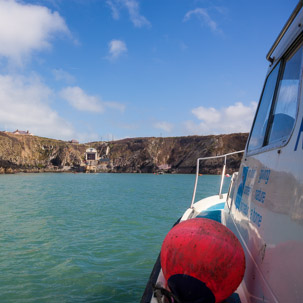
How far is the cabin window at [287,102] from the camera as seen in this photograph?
2.34 m

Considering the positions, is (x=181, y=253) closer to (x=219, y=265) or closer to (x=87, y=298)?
(x=219, y=265)

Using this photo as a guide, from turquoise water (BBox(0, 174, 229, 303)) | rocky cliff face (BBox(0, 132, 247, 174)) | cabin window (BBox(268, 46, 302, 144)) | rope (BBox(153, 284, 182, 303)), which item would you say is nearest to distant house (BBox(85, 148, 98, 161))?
rocky cliff face (BBox(0, 132, 247, 174))

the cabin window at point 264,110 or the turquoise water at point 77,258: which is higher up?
the cabin window at point 264,110

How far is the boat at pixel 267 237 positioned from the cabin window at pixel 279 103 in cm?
1

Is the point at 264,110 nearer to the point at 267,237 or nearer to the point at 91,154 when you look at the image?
the point at 267,237

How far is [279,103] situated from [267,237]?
1.39 m

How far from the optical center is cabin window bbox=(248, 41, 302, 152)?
2.39m

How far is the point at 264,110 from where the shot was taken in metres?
3.45

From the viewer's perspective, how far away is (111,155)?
139 m

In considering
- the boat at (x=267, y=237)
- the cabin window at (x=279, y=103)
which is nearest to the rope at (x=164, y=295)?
the boat at (x=267, y=237)

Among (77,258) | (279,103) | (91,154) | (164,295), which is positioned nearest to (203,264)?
(164,295)

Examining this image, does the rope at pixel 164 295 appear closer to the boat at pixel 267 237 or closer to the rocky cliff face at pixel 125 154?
the boat at pixel 267 237

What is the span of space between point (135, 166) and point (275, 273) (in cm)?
12624

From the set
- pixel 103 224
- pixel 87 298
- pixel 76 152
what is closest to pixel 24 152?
pixel 76 152
